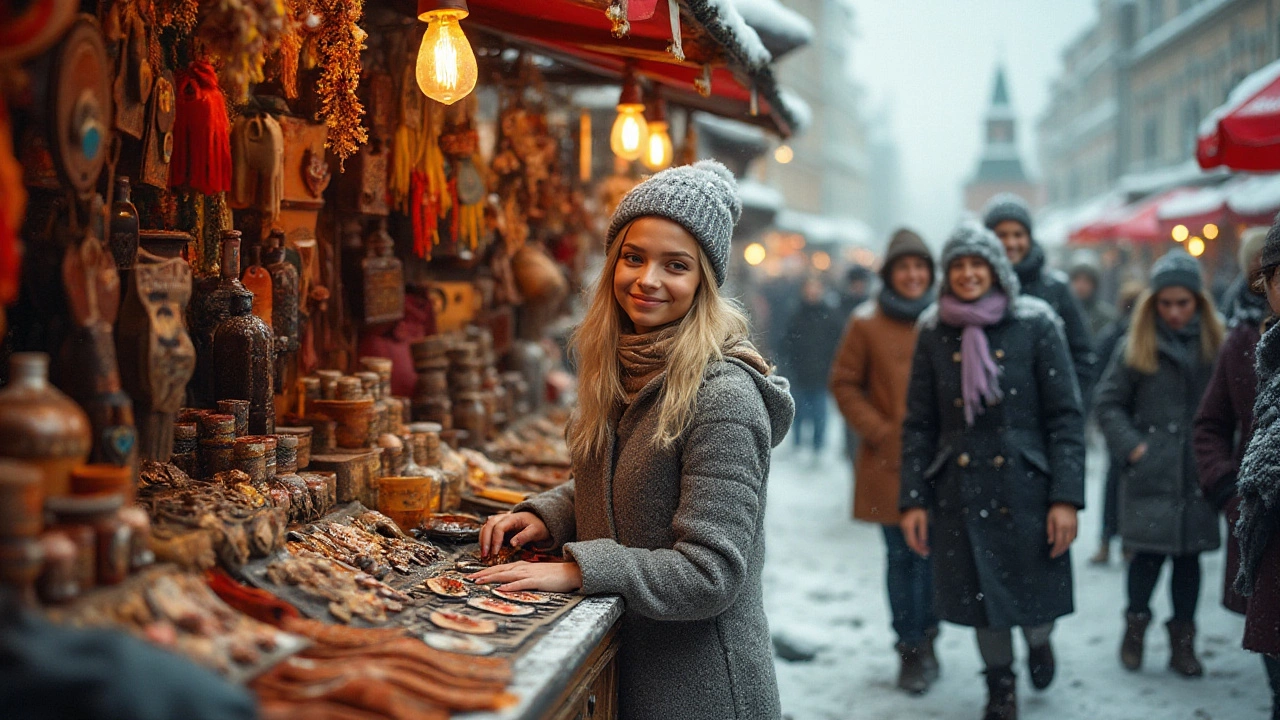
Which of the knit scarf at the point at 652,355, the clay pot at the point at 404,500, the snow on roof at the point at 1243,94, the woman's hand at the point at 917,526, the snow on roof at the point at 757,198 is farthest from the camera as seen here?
the snow on roof at the point at 757,198

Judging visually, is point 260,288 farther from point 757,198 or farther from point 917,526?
point 757,198

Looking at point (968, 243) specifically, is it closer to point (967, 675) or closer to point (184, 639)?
point (967, 675)

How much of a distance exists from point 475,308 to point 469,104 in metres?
1.19

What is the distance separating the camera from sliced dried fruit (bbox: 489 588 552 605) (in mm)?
2289

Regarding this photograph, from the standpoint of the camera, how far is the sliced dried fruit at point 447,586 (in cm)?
232

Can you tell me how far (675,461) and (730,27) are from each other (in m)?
1.56

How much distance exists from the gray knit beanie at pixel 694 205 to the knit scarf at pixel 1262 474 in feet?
5.36

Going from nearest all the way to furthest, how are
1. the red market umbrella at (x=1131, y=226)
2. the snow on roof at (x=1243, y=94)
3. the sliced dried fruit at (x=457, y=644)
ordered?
the sliced dried fruit at (x=457, y=644)
the snow on roof at (x=1243, y=94)
the red market umbrella at (x=1131, y=226)

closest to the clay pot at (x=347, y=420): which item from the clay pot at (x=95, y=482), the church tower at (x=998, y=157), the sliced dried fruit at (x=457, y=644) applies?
the sliced dried fruit at (x=457, y=644)

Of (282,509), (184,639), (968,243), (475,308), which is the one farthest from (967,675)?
(184,639)

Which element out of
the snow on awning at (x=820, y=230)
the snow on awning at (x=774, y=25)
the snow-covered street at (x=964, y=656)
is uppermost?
the snow on awning at (x=820, y=230)

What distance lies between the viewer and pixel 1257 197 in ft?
28.6

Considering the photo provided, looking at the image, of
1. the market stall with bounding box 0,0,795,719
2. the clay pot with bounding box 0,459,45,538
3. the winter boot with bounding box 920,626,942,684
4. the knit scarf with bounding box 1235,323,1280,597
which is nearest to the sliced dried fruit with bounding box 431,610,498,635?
the market stall with bounding box 0,0,795,719

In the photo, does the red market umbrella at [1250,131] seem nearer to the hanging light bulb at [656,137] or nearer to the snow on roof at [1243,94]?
the snow on roof at [1243,94]
